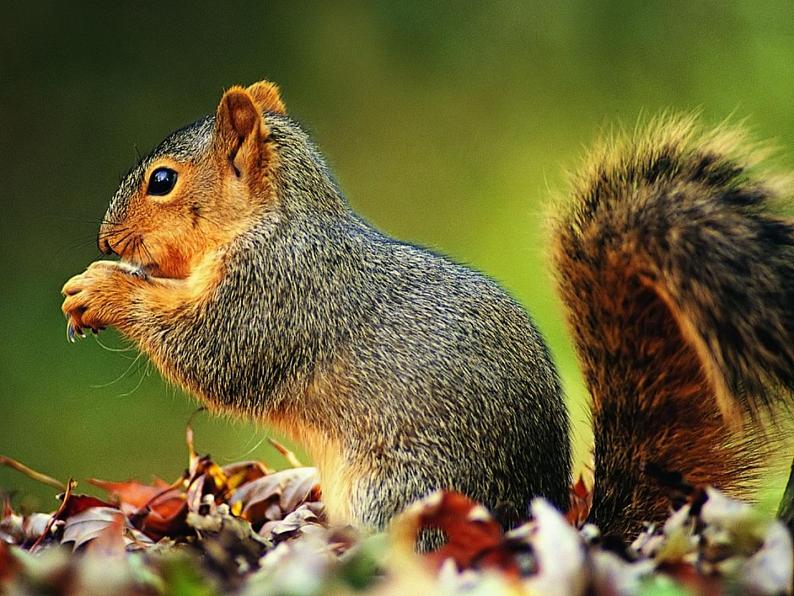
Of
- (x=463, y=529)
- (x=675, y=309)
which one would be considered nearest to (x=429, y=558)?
(x=463, y=529)

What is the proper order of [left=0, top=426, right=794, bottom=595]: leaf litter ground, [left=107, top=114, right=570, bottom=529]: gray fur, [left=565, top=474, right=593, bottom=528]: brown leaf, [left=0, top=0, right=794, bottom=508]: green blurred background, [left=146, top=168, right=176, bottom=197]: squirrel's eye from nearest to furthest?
[left=0, top=426, right=794, bottom=595]: leaf litter ground → [left=107, top=114, right=570, bottom=529]: gray fur → [left=565, top=474, right=593, bottom=528]: brown leaf → [left=146, top=168, right=176, bottom=197]: squirrel's eye → [left=0, top=0, right=794, bottom=508]: green blurred background

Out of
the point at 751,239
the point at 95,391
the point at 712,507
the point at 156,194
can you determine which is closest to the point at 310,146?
the point at 156,194

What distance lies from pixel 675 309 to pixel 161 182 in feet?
2.55

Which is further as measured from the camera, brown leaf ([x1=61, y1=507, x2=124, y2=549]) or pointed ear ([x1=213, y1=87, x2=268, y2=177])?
pointed ear ([x1=213, y1=87, x2=268, y2=177])

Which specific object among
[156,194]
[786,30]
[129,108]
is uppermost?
[786,30]

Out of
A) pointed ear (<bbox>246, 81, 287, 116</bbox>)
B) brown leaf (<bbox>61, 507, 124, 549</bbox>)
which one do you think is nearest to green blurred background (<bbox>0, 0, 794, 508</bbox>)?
pointed ear (<bbox>246, 81, 287, 116</bbox>)

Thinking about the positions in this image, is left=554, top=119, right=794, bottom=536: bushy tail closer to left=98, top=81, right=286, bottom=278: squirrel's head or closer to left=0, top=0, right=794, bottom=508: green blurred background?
left=98, top=81, right=286, bottom=278: squirrel's head

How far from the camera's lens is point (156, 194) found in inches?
58.2

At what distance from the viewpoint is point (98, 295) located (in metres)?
1.49

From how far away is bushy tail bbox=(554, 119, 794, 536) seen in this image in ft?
3.43

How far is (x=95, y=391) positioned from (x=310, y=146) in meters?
1.55

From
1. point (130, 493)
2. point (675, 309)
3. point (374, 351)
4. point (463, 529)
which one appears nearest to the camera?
point (463, 529)

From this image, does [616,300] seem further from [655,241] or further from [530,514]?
[530,514]

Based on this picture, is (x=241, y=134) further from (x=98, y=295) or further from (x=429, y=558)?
(x=429, y=558)
